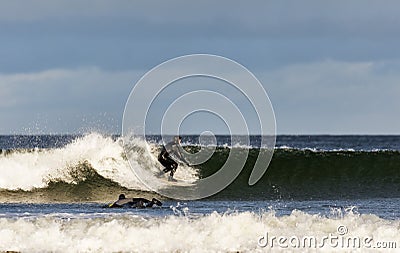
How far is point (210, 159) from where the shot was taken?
104ft

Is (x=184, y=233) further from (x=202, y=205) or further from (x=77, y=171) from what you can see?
(x=77, y=171)

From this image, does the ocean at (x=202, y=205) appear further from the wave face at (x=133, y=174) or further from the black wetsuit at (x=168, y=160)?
the black wetsuit at (x=168, y=160)

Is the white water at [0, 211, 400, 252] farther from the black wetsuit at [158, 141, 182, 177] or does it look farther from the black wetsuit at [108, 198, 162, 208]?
the black wetsuit at [158, 141, 182, 177]

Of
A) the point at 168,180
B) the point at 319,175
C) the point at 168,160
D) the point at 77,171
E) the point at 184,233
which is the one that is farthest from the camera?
the point at 319,175

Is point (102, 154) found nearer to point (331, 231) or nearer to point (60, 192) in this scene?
point (60, 192)

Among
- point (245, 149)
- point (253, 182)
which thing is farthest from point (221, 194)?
point (245, 149)

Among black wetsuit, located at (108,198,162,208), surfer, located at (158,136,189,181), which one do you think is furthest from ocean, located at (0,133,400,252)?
surfer, located at (158,136,189,181)

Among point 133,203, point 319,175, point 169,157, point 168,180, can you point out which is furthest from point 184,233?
point 319,175

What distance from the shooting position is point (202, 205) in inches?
843

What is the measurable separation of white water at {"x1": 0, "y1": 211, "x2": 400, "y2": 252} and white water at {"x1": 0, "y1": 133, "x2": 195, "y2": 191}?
34.8 ft

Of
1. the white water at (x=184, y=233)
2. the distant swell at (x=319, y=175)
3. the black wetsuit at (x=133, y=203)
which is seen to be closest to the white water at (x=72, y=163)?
the distant swell at (x=319, y=175)

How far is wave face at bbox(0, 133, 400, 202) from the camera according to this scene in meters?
25.7

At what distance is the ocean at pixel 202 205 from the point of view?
14.7 metres

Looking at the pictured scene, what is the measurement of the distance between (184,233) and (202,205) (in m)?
6.53
